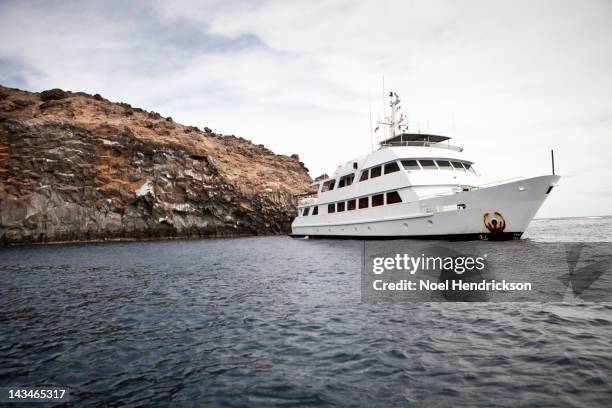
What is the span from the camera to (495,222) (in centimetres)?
1752

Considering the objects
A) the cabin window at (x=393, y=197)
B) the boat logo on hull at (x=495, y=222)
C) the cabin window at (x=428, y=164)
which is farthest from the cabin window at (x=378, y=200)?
the boat logo on hull at (x=495, y=222)

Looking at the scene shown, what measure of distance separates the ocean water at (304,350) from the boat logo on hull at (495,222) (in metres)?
11.0

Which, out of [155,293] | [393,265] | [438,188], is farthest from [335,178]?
[155,293]

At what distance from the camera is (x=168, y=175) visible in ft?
148

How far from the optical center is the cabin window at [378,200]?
23312 millimetres

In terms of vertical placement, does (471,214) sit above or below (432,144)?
below

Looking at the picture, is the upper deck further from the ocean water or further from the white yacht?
the ocean water

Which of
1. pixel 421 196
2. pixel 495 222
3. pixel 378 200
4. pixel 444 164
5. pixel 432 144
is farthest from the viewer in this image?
pixel 432 144

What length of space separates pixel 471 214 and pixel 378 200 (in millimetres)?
7022

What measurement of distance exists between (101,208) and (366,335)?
4285 cm

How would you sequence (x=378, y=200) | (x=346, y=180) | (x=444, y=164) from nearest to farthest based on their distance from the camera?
(x=444, y=164) < (x=378, y=200) < (x=346, y=180)

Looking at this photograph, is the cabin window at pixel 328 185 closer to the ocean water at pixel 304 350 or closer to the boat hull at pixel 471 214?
the boat hull at pixel 471 214

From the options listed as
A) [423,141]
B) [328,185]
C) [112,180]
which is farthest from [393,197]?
[112,180]

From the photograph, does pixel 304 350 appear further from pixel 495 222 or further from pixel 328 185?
pixel 328 185
